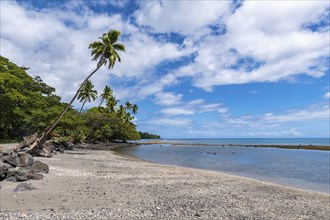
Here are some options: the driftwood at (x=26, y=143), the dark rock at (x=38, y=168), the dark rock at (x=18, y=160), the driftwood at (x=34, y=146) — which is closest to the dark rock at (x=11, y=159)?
the dark rock at (x=18, y=160)

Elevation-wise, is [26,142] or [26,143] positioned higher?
[26,142]

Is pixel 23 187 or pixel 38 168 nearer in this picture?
pixel 23 187

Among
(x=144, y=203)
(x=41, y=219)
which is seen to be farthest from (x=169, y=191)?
(x=41, y=219)

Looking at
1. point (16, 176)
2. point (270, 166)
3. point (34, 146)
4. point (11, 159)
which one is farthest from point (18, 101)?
point (270, 166)

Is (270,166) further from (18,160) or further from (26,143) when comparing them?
(18,160)

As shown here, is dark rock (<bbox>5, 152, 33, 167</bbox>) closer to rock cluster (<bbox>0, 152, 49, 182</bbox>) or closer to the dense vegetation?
rock cluster (<bbox>0, 152, 49, 182</bbox>)

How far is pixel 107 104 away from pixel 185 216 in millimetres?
88367

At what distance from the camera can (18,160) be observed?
60.8ft

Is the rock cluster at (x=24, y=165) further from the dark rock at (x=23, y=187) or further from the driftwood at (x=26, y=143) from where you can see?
the driftwood at (x=26, y=143)

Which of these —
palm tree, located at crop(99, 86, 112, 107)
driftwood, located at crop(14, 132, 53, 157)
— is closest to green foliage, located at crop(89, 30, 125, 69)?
driftwood, located at crop(14, 132, 53, 157)

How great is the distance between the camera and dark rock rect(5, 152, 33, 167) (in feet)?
60.0

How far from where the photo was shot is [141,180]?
1941cm

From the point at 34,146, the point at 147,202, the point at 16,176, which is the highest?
the point at 34,146

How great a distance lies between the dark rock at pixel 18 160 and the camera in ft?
60.0
